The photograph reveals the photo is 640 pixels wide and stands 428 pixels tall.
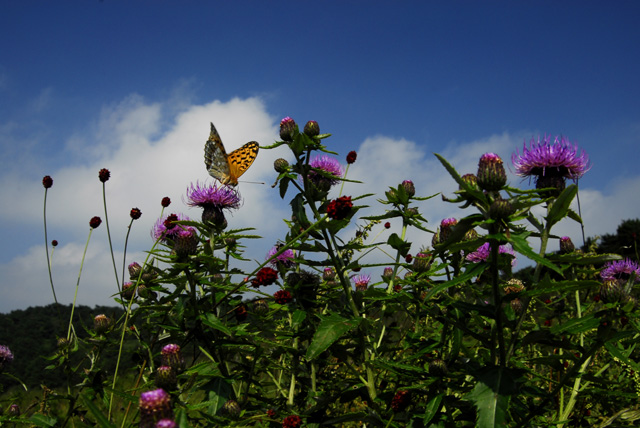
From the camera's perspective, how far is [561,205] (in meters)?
2.34

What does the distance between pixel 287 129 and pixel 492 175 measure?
191 cm

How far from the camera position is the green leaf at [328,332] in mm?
2539

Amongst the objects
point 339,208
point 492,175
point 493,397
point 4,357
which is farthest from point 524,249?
point 4,357

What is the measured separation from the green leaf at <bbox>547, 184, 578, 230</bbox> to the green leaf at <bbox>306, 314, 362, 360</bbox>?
1.25 m

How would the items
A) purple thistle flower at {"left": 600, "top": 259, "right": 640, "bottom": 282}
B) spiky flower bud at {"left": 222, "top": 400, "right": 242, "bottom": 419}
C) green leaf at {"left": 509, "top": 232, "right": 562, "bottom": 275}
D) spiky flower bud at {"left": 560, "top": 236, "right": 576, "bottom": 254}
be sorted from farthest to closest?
purple thistle flower at {"left": 600, "top": 259, "right": 640, "bottom": 282}
spiky flower bud at {"left": 560, "top": 236, "right": 576, "bottom": 254}
spiky flower bud at {"left": 222, "top": 400, "right": 242, "bottom": 419}
green leaf at {"left": 509, "top": 232, "right": 562, "bottom": 275}

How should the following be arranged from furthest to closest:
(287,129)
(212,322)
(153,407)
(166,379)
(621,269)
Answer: (621,269)
(287,129)
(212,322)
(166,379)
(153,407)

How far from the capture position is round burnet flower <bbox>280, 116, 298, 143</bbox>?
3.90m

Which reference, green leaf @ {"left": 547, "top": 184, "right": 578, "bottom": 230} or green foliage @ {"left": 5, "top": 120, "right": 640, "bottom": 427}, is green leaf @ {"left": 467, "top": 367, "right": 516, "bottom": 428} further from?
green leaf @ {"left": 547, "top": 184, "right": 578, "bottom": 230}

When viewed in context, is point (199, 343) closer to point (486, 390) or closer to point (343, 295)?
point (343, 295)

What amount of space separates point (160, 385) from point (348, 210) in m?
1.51

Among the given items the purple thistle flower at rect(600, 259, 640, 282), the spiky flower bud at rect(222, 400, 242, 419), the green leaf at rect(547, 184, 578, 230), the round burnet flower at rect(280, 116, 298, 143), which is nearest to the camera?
the green leaf at rect(547, 184, 578, 230)

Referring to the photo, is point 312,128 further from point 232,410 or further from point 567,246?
point 567,246

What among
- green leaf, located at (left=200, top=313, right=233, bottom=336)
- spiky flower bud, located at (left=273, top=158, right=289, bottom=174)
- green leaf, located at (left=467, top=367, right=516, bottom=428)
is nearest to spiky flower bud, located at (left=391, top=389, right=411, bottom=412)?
green leaf, located at (left=467, top=367, right=516, bottom=428)

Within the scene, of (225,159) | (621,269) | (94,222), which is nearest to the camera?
(621,269)
